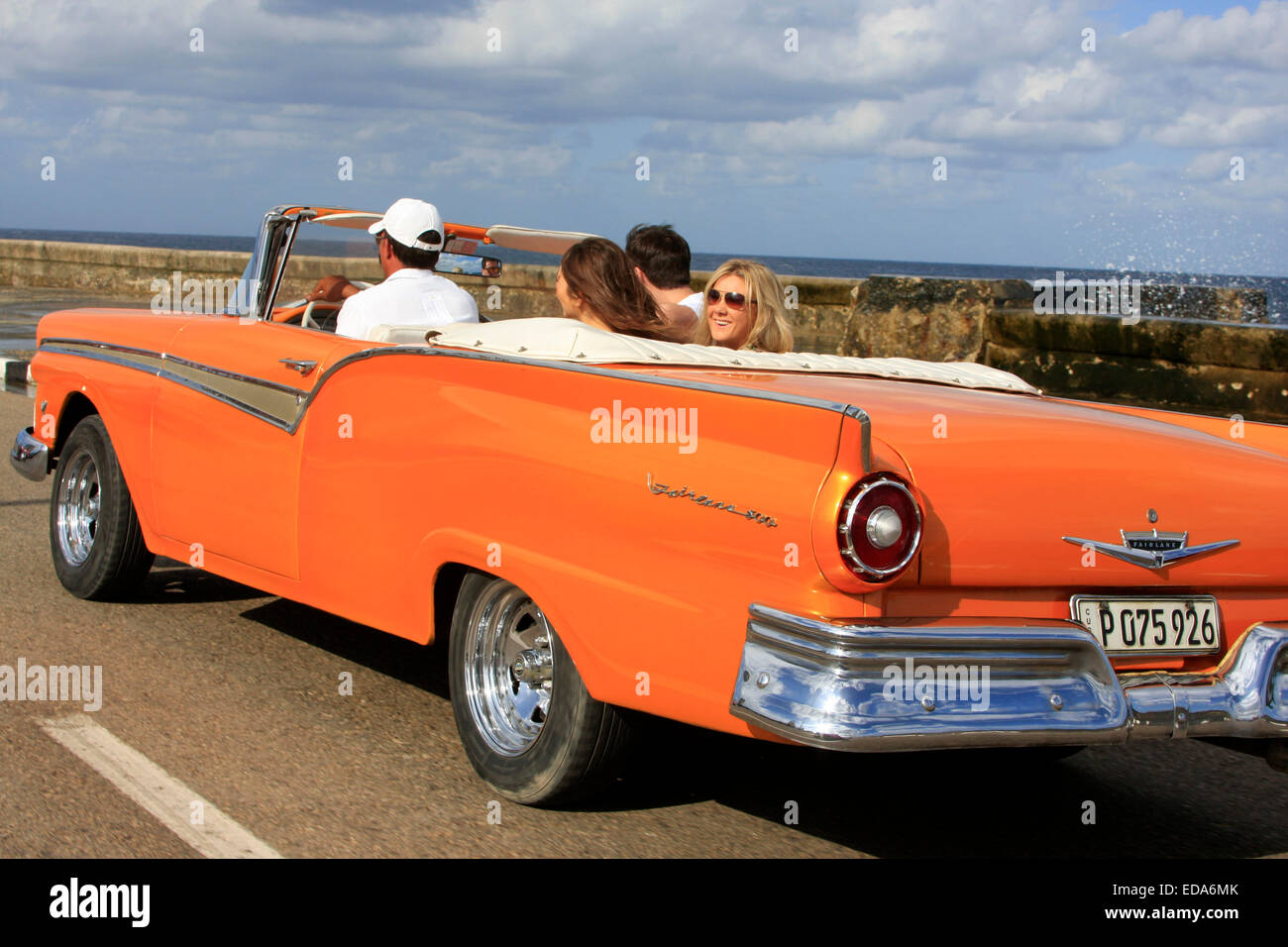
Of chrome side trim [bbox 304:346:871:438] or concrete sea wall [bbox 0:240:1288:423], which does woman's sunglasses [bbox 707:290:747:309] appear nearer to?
concrete sea wall [bbox 0:240:1288:423]

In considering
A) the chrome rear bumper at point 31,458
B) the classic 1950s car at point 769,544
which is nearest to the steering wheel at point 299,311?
the classic 1950s car at point 769,544

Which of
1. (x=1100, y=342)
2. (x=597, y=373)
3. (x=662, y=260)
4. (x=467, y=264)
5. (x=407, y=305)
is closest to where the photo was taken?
(x=597, y=373)

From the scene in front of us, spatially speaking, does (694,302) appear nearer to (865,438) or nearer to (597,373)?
(597,373)

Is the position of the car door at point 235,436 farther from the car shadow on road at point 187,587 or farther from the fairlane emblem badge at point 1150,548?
the fairlane emblem badge at point 1150,548

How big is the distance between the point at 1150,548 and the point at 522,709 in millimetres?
1634

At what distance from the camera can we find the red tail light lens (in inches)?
110

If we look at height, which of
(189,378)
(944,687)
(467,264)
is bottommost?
(944,687)

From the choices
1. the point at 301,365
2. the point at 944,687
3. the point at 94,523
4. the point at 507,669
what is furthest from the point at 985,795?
the point at 94,523

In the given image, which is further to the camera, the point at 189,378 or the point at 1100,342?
the point at 1100,342

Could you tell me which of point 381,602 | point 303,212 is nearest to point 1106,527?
point 381,602

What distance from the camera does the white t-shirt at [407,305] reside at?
464cm

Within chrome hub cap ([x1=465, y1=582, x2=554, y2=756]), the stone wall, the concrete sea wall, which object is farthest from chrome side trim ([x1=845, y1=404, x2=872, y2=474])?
the stone wall

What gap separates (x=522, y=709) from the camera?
12.1 feet
